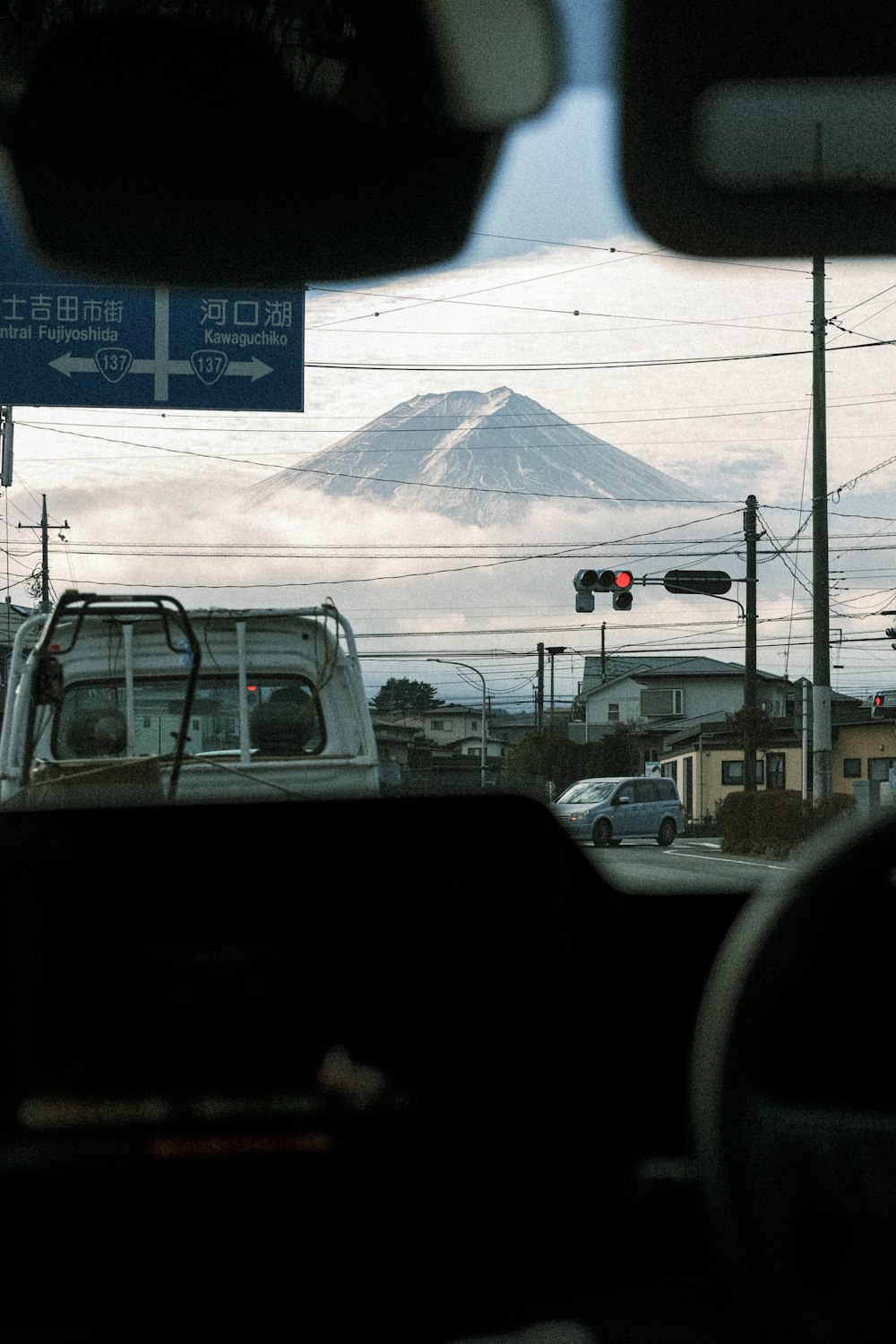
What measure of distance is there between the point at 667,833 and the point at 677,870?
53cm

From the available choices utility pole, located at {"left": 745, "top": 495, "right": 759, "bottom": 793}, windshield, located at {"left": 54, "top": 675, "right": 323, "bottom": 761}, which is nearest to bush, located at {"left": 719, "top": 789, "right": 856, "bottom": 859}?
utility pole, located at {"left": 745, "top": 495, "right": 759, "bottom": 793}

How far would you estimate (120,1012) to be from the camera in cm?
190

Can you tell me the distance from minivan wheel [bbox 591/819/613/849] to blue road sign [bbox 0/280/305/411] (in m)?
0.95

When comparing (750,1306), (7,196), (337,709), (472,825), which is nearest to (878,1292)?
(750,1306)

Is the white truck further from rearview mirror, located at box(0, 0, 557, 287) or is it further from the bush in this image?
rearview mirror, located at box(0, 0, 557, 287)

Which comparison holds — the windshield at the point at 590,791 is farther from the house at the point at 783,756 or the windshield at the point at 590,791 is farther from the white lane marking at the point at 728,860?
the house at the point at 783,756

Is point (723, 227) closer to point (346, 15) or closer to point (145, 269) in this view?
point (346, 15)

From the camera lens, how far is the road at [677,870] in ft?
7.75

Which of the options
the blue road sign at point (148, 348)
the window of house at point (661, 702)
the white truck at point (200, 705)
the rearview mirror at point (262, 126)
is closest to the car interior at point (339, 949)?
the rearview mirror at point (262, 126)

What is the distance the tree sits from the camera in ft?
9.29

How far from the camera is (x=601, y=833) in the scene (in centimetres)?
265

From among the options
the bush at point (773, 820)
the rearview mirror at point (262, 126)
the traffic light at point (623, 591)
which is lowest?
the bush at point (773, 820)

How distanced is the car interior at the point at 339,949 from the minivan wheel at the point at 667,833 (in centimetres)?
105

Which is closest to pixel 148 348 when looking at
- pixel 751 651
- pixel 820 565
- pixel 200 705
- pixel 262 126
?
pixel 262 126
